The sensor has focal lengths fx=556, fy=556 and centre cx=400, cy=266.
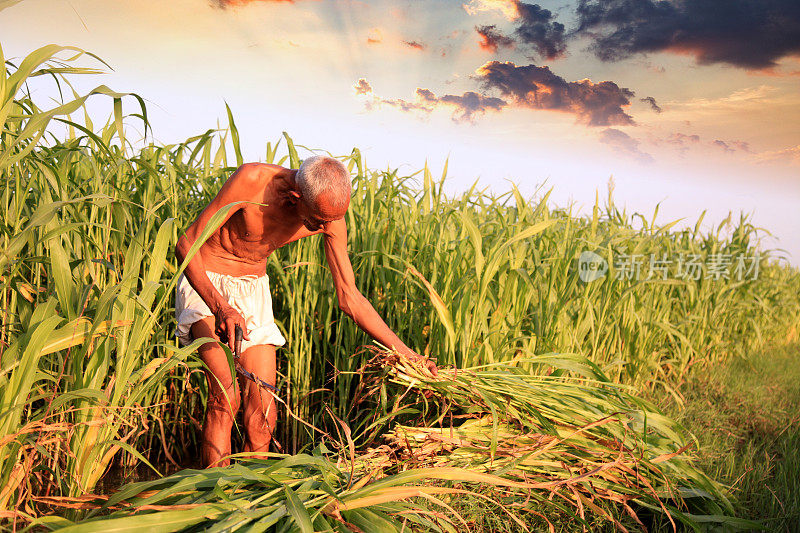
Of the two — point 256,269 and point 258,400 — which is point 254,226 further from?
point 258,400

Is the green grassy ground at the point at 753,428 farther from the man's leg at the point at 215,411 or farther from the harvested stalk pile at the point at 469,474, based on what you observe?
the man's leg at the point at 215,411

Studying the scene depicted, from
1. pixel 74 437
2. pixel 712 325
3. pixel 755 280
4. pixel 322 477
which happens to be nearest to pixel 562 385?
pixel 322 477

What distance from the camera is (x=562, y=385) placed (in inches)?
86.5

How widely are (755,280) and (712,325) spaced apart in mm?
991

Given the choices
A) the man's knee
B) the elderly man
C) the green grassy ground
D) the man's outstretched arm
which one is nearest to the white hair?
the elderly man

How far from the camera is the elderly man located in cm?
203

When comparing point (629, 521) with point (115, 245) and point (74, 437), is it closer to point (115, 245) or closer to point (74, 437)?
point (74, 437)

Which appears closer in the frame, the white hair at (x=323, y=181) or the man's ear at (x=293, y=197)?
the white hair at (x=323, y=181)

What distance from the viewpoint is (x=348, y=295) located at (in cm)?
231

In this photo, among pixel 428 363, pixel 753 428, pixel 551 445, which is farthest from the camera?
pixel 753 428

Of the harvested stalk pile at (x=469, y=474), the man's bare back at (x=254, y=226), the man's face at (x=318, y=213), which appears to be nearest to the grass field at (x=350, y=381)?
the harvested stalk pile at (x=469, y=474)
